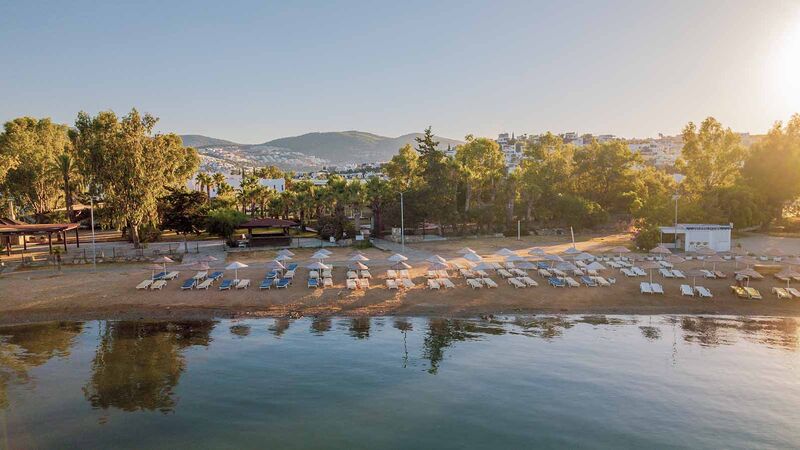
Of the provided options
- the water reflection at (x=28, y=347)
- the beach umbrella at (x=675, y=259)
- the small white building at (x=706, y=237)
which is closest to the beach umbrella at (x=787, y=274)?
the beach umbrella at (x=675, y=259)

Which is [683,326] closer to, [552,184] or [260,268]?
[260,268]

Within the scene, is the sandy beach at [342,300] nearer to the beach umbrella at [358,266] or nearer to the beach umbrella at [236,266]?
the beach umbrella at [358,266]

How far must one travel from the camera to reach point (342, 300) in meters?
30.3

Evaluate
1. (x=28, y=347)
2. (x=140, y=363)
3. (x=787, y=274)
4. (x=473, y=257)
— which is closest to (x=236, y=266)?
(x=140, y=363)

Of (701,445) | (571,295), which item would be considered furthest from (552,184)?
(701,445)

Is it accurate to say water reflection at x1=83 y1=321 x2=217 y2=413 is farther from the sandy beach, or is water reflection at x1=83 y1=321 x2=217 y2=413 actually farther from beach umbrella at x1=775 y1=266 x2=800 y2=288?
beach umbrella at x1=775 y1=266 x2=800 y2=288

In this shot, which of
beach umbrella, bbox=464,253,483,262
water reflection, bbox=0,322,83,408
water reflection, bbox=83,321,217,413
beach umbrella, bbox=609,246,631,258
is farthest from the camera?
beach umbrella, bbox=609,246,631,258

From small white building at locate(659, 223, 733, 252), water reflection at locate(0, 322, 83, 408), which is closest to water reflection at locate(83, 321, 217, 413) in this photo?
water reflection at locate(0, 322, 83, 408)

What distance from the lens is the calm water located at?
16609 millimetres

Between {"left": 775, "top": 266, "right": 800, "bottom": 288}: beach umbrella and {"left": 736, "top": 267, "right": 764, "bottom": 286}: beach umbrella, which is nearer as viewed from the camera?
{"left": 775, "top": 266, "right": 800, "bottom": 288}: beach umbrella

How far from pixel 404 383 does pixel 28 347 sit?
18.7 metres

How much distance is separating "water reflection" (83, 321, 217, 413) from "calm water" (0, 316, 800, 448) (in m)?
0.10

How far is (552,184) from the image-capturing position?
2467 inches

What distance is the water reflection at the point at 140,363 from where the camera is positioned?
19.1m
